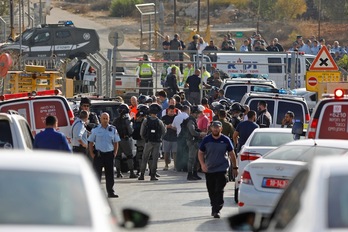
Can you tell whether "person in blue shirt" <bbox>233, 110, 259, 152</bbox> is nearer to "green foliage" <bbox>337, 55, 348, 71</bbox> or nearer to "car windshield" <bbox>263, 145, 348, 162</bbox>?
"car windshield" <bbox>263, 145, 348, 162</bbox>

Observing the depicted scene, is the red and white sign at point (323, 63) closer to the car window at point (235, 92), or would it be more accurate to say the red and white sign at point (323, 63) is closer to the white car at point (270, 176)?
the car window at point (235, 92)

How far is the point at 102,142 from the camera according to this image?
875 inches

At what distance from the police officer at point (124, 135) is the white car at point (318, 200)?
17.9m

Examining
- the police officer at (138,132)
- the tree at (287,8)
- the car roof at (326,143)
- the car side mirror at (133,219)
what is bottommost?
the police officer at (138,132)

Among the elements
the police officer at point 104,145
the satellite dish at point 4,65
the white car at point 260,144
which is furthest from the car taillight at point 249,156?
the satellite dish at point 4,65

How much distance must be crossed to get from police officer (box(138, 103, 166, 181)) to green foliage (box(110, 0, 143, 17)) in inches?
2514

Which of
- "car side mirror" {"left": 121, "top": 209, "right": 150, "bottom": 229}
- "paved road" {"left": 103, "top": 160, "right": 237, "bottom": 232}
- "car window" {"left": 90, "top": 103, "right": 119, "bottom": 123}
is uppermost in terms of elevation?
"car side mirror" {"left": 121, "top": 209, "right": 150, "bottom": 229}

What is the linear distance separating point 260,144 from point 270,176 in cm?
486

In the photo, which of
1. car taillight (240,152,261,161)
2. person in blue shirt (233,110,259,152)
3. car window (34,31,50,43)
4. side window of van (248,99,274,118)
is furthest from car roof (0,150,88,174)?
car window (34,31,50,43)

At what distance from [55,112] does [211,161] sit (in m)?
5.28

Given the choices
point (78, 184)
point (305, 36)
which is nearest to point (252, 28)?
point (305, 36)

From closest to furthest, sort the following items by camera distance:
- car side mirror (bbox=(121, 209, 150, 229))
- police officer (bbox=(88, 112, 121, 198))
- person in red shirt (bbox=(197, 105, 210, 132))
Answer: car side mirror (bbox=(121, 209, 150, 229)) → police officer (bbox=(88, 112, 121, 198)) → person in red shirt (bbox=(197, 105, 210, 132))

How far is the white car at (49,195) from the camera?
7.68m

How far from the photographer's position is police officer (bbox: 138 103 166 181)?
26891 millimetres
